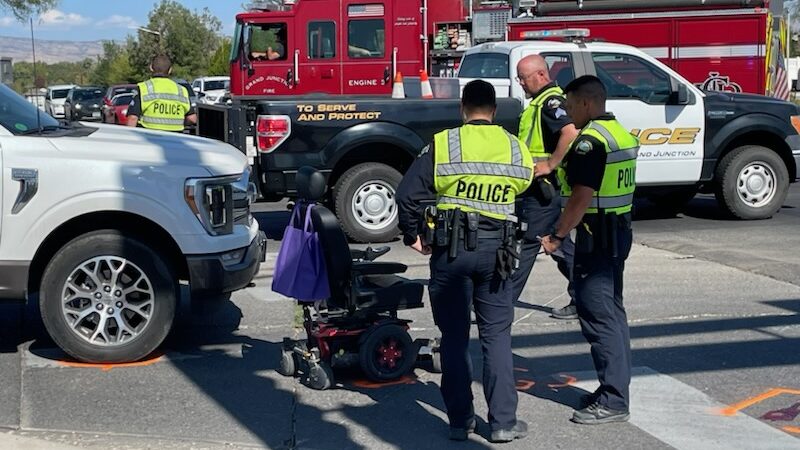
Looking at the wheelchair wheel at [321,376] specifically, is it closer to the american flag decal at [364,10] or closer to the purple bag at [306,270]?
the purple bag at [306,270]

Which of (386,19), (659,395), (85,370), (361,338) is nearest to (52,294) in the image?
(85,370)

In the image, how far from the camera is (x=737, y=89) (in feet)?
51.7

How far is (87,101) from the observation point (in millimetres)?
38469

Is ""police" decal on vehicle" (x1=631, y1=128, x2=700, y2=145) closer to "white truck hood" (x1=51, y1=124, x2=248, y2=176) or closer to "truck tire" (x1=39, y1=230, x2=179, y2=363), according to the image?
"white truck hood" (x1=51, y1=124, x2=248, y2=176)

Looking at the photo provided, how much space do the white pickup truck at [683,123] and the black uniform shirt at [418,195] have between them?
22.0 feet

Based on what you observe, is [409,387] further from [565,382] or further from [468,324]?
[468,324]

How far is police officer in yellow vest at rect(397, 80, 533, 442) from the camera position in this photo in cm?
494

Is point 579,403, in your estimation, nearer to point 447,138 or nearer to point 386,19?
point 447,138

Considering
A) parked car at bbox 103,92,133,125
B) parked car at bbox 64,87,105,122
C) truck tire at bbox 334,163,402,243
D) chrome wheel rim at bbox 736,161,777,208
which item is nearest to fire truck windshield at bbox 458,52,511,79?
truck tire at bbox 334,163,402,243

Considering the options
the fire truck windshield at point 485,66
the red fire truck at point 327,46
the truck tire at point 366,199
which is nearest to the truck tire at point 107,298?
the truck tire at point 366,199

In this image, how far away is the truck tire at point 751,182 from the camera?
12.1m

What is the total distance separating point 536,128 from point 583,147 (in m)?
1.72

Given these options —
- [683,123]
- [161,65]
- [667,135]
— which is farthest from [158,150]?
[683,123]

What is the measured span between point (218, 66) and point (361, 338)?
Result: 4927 cm
